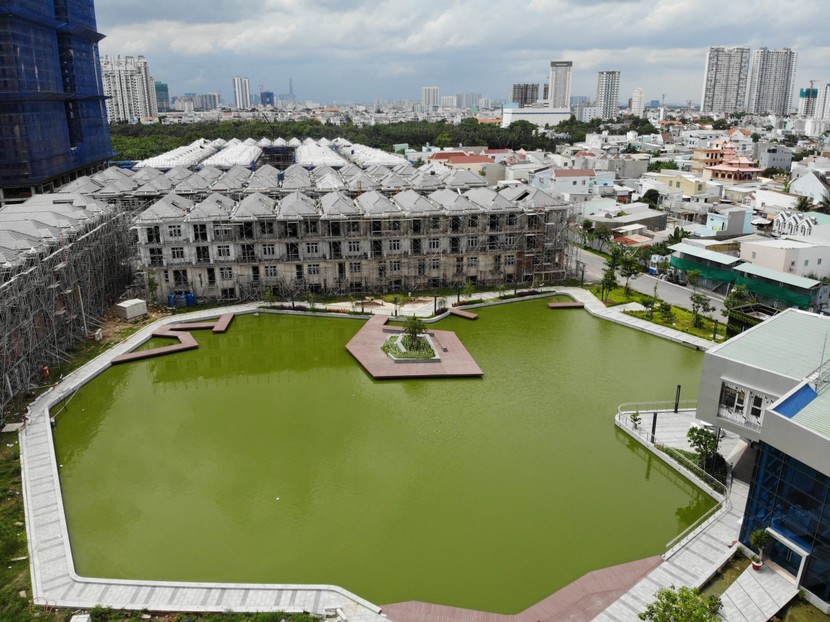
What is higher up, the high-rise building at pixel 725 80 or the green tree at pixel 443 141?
the high-rise building at pixel 725 80

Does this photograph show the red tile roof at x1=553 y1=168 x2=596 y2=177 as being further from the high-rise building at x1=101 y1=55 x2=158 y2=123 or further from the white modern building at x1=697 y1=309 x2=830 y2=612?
the high-rise building at x1=101 y1=55 x2=158 y2=123

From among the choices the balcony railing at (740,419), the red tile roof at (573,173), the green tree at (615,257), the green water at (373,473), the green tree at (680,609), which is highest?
the red tile roof at (573,173)

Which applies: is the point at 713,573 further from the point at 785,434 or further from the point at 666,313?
the point at 666,313

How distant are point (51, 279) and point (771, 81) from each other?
674ft

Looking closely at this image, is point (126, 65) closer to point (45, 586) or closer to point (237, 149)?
point (237, 149)

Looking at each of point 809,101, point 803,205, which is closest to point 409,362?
point 803,205

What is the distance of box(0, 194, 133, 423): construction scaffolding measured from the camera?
19.2 meters

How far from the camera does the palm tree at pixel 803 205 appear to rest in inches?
1618

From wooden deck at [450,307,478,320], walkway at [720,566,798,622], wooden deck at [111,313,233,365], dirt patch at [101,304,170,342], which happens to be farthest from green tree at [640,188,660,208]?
walkway at [720,566,798,622]

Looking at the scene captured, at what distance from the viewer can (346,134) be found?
100m

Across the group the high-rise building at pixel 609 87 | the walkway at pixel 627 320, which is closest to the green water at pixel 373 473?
the walkway at pixel 627 320

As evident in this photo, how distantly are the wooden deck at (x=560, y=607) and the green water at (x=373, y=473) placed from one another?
248 millimetres

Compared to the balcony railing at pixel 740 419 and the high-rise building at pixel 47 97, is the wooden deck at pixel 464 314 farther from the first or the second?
the high-rise building at pixel 47 97

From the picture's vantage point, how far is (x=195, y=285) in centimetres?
2905
